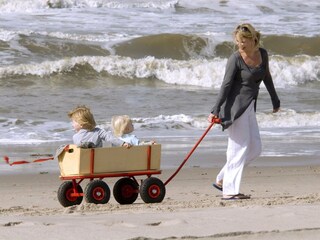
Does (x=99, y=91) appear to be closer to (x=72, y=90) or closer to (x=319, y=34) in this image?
(x=72, y=90)

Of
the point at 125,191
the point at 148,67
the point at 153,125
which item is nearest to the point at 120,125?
the point at 125,191

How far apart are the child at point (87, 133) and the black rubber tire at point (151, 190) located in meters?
0.36

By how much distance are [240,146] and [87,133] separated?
120 centimetres

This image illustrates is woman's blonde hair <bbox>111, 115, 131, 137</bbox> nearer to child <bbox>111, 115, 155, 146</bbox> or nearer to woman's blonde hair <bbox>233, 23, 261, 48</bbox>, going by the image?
child <bbox>111, 115, 155, 146</bbox>

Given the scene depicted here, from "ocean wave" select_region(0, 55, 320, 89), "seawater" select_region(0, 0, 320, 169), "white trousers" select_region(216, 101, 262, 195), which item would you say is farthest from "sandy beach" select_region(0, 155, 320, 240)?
"ocean wave" select_region(0, 55, 320, 89)

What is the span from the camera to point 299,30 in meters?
26.6

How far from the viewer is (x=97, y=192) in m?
7.41

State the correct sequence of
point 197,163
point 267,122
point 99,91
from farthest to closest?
point 99,91 < point 267,122 < point 197,163

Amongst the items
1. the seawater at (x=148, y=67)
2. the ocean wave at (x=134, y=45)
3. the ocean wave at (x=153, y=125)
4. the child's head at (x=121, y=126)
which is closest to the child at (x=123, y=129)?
the child's head at (x=121, y=126)

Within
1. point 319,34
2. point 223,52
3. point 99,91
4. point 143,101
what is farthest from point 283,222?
point 319,34

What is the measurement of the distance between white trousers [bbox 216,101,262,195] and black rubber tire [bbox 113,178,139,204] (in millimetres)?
725

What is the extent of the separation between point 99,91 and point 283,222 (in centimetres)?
1159

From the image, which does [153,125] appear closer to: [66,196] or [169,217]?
[66,196]

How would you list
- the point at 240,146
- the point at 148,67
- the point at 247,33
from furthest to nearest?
the point at 148,67 < the point at 240,146 < the point at 247,33
